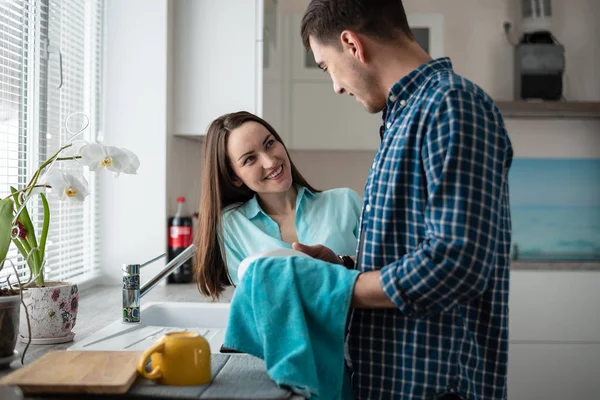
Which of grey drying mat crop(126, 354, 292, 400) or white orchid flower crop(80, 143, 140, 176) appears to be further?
white orchid flower crop(80, 143, 140, 176)

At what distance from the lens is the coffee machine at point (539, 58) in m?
3.48

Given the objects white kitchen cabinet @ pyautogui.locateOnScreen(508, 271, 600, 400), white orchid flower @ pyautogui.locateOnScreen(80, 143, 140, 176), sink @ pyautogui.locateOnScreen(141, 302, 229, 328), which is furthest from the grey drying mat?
white kitchen cabinet @ pyautogui.locateOnScreen(508, 271, 600, 400)

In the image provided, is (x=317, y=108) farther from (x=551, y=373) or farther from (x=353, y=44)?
(x=353, y=44)

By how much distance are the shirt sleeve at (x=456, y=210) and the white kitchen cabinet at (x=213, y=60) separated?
1.71 meters

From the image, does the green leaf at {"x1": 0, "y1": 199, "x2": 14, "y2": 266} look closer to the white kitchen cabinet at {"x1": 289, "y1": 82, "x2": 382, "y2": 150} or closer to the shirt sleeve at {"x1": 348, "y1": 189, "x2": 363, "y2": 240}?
the shirt sleeve at {"x1": 348, "y1": 189, "x2": 363, "y2": 240}

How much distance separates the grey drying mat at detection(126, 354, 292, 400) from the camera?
1.08 metres

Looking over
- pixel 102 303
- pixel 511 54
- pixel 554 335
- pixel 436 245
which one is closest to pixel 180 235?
pixel 102 303

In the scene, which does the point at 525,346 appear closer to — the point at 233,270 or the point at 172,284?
the point at 172,284

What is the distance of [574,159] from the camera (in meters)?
3.85

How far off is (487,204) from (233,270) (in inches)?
38.1

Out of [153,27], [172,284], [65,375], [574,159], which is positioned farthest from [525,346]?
[65,375]

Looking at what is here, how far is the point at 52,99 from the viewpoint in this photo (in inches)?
87.8

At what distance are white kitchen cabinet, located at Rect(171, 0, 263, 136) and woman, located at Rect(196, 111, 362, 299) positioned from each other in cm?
83

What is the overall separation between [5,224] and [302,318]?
67cm
